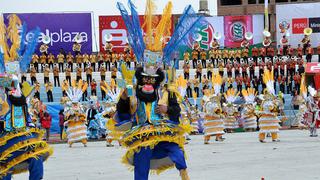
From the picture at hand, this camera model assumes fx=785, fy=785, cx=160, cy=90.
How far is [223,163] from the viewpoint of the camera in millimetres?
13633

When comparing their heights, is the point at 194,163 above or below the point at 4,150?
below

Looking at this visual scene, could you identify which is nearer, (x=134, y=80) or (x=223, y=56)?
(x=134, y=80)

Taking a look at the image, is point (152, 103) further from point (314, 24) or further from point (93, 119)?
point (314, 24)

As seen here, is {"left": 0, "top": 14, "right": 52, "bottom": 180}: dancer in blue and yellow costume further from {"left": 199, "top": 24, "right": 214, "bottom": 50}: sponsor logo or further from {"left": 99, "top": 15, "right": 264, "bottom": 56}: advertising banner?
{"left": 199, "top": 24, "right": 214, "bottom": 50}: sponsor logo

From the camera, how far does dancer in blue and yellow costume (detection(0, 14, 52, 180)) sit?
925cm

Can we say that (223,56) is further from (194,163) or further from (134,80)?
(134,80)

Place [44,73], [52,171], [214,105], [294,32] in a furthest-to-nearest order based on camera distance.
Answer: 1. [294,32]
2. [44,73]
3. [214,105]
4. [52,171]

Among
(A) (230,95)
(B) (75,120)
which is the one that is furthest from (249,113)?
(B) (75,120)

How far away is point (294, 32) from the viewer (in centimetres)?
4222

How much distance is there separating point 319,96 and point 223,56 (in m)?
18.6

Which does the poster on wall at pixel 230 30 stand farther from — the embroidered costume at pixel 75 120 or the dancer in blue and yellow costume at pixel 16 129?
the dancer in blue and yellow costume at pixel 16 129

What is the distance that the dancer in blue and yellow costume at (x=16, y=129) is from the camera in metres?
9.25

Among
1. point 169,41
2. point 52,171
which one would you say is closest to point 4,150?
point 169,41

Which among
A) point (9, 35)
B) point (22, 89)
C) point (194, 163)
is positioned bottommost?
point (194, 163)
